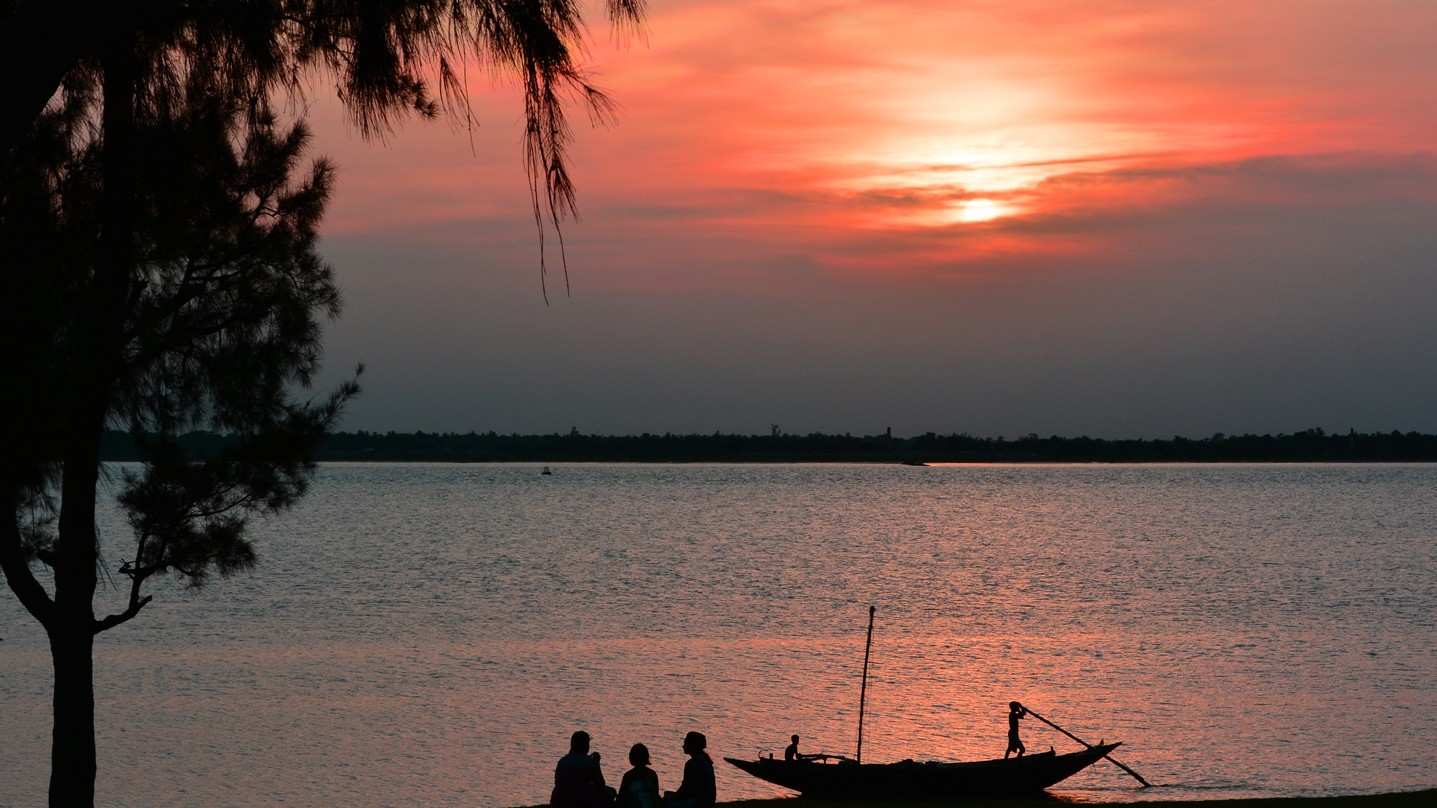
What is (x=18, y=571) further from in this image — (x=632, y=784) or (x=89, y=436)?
(x=89, y=436)

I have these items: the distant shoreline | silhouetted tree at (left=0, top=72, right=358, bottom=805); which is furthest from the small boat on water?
silhouetted tree at (left=0, top=72, right=358, bottom=805)

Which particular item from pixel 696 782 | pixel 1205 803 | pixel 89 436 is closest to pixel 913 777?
pixel 1205 803

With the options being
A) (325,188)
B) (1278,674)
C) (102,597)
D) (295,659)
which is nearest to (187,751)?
(295,659)

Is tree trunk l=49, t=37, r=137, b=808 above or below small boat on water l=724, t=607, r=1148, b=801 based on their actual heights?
above

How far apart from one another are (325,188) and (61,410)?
8406 mm

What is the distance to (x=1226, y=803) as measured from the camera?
20594mm

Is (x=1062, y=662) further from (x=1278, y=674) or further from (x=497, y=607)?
(x=497, y=607)

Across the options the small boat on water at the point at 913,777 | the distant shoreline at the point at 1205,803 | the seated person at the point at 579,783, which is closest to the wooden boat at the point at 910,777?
the small boat on water at the point at 913,777

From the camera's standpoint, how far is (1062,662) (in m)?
45.1

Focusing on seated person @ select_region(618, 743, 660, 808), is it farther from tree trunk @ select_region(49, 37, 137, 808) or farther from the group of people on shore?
tree trunk @ select_region(49, 37, 137, 808)

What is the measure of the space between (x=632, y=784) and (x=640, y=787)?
0.10 metres

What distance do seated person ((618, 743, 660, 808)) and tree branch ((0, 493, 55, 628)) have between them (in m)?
5.48

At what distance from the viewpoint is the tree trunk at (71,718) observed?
46.7ft

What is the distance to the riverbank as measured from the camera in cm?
1836
